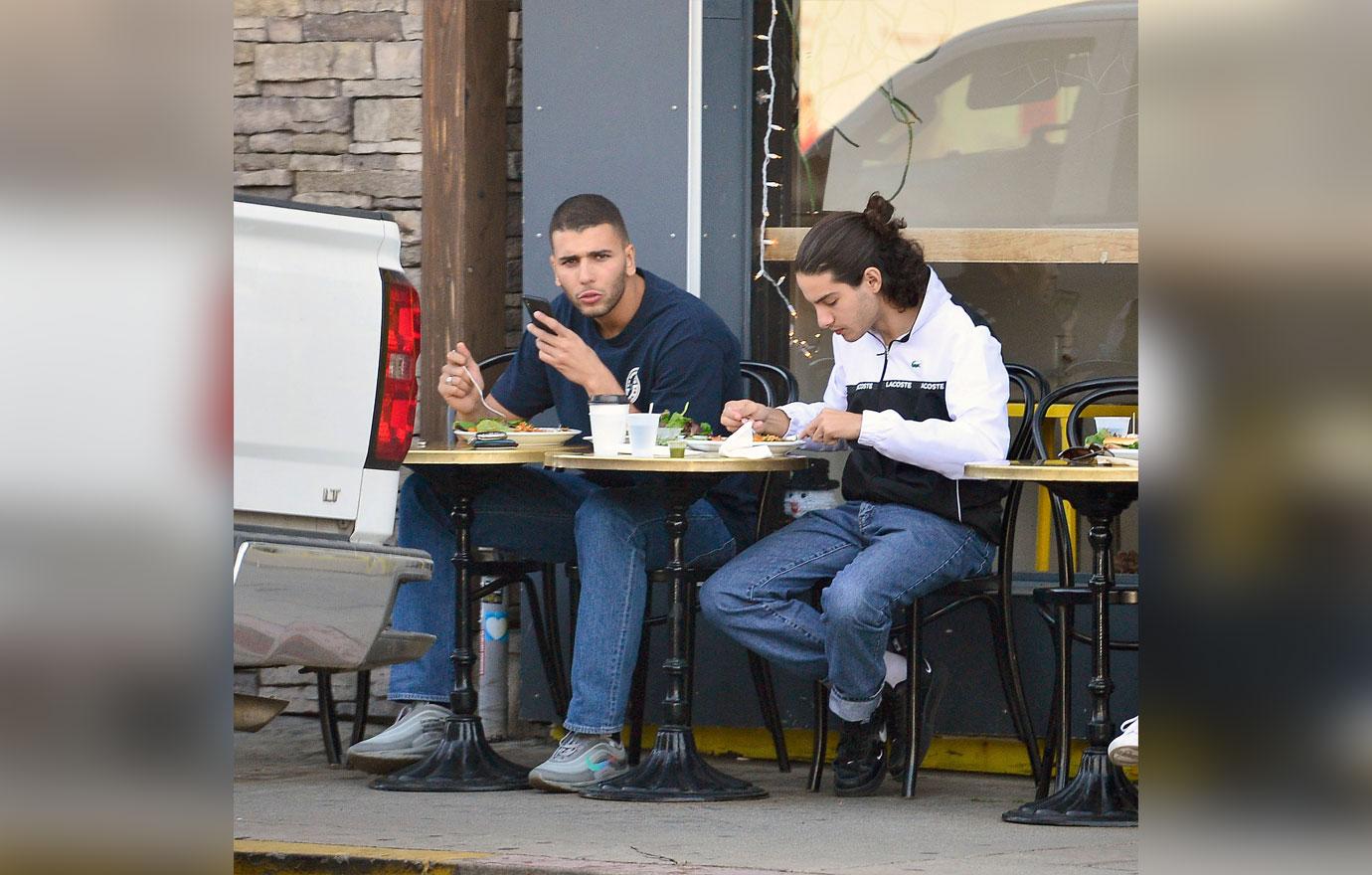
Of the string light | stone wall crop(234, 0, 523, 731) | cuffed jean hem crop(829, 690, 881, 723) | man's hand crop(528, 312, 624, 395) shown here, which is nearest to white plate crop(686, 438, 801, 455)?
man's hand crop(528, 312, 624, 395)

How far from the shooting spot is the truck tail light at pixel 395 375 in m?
4.04

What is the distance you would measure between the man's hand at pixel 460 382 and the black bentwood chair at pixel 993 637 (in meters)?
1.18

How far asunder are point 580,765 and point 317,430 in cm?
145

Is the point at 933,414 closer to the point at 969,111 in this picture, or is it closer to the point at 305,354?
the point at 969,111

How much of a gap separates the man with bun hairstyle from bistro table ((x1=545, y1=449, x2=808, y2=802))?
112 mm

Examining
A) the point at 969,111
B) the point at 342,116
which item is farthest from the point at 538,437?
the point at 969,111

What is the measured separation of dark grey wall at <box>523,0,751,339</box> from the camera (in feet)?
19.8

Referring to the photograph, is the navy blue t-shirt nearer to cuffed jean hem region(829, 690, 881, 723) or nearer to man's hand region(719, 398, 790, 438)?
man's hand region(719, 398, 790, 438)

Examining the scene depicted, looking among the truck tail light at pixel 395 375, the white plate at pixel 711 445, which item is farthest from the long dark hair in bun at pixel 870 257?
the truck tail light at pixel 395 375

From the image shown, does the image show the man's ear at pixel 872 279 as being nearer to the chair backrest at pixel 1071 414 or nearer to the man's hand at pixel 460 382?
the chair backrest at pixel 1071 414

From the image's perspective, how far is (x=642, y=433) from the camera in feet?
15.2

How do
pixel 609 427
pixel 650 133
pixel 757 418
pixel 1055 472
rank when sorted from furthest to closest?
pixel 650 133 < pixel 757 418 < pixel 609 427 < pixel 1055 472
